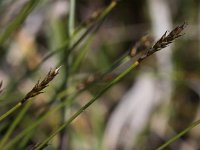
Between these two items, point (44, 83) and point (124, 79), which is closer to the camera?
point (44, 83)

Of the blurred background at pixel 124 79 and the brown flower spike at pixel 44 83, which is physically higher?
the blurred background at pixel 124 79

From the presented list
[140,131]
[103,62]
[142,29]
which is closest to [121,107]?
[140,131]

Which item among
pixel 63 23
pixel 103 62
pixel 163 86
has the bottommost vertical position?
pixel 163 86

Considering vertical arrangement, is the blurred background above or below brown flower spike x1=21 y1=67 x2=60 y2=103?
above

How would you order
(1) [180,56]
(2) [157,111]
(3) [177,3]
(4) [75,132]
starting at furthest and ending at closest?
(3) [177,3] → (1) [180,56] → (2) [157,111] → (4) [75,132]

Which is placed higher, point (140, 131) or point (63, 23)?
point (63, 23)

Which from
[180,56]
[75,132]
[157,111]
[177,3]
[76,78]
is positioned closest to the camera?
[76,78]

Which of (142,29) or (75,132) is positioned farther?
(142,29)

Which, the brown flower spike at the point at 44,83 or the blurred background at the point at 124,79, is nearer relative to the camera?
the brown flower spike at the point at 44,83

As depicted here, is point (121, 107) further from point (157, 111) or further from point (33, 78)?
point (33, 78)

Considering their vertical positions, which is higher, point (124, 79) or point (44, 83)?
point (124, 79)

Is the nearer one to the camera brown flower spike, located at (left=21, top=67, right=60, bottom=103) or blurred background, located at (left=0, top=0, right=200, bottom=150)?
brown flower spike, located at (left=21, top=67, right=60, bottom=103)
